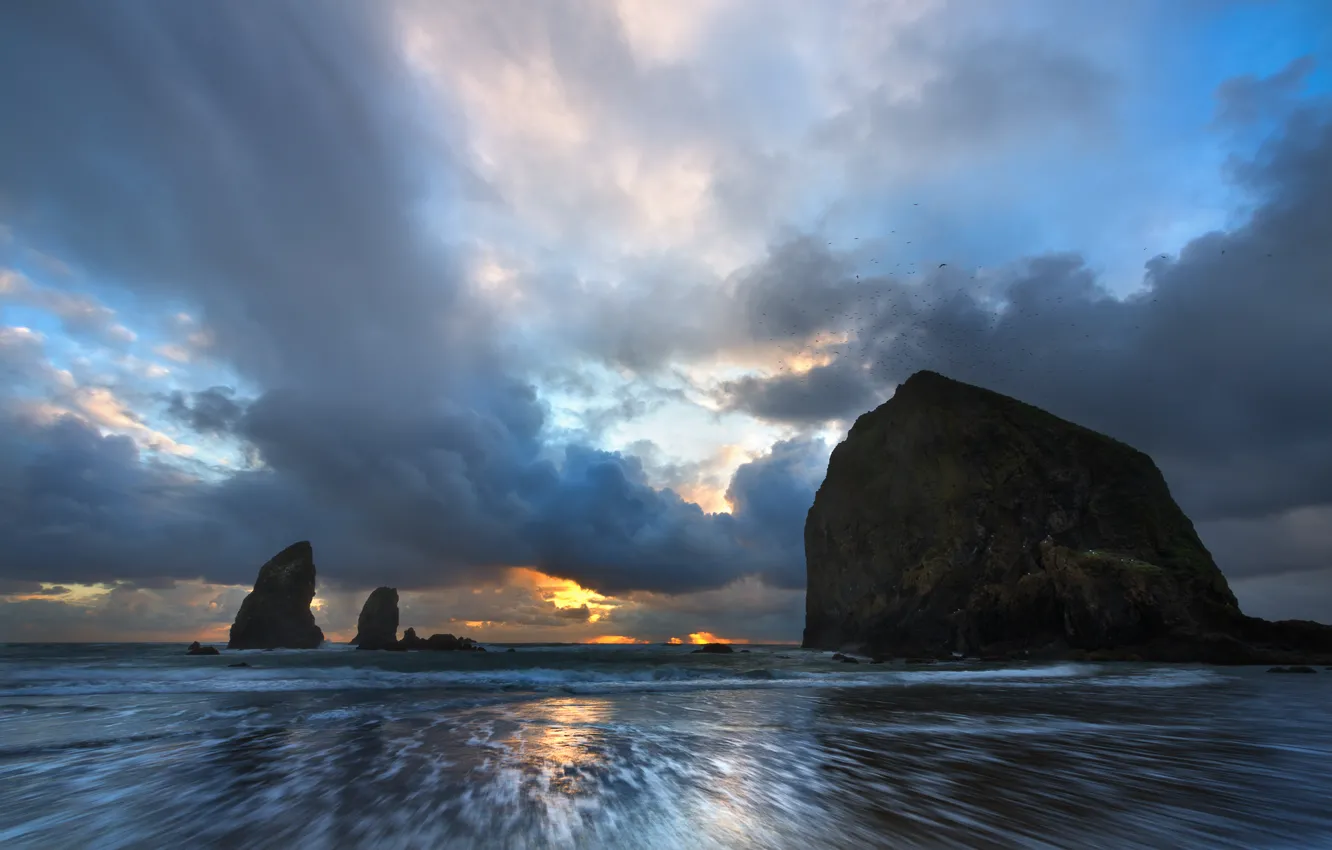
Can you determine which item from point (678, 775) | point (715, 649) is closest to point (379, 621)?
point (715, 649)

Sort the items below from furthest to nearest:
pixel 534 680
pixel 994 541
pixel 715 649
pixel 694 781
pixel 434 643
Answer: pixel 715 649 → pixel 434 643 → pixel 994 541 → pixel 534 680 → pixel 694 781

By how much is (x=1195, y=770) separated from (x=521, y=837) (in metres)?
9.51

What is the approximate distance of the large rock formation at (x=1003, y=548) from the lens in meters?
54.2

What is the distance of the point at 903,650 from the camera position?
72.8 metres

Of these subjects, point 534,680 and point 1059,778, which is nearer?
point 1059,778

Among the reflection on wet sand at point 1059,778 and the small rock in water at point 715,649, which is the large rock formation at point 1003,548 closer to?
the small rock in water at point 715,649

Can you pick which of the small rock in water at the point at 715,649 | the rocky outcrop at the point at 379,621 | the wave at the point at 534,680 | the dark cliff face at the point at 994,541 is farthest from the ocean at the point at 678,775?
the rocky outcrop at the point at 379,621

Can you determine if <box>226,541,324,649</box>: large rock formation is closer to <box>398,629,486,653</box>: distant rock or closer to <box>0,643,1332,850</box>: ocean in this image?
<box>398,629,486,653</box>: distant rock

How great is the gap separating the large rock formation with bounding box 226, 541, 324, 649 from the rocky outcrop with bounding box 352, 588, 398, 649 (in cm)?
898

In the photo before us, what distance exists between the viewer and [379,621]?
107562mm

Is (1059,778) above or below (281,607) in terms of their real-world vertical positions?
below

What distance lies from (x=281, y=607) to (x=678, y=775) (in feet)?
387

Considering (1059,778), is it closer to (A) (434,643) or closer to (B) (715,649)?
(A) (434,643)

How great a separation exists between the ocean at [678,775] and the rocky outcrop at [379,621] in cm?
9540
